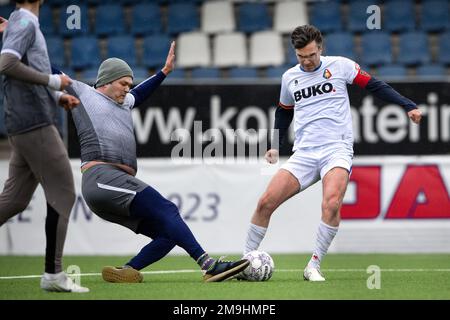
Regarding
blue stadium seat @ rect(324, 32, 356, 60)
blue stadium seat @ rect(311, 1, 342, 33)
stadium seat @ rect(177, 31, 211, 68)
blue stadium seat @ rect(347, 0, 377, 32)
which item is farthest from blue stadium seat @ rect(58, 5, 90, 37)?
blue stadium seat @ rect(347, 0, 377, 32)

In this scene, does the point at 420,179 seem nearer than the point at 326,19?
Yes

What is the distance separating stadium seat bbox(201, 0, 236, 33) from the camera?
1711 cm

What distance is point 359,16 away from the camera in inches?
666

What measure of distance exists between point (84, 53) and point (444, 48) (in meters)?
5.95

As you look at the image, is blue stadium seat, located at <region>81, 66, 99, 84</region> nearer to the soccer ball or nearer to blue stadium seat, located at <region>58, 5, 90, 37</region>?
blue stadium seat, located at <region>58, 5, 90, 37</region>

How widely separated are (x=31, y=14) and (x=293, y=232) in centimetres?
707

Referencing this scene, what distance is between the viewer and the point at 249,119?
13.5 meters

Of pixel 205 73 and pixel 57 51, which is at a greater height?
pixel 57 51

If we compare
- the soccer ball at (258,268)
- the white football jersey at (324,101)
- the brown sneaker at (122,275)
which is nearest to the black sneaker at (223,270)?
the soccer ball at (258,268)

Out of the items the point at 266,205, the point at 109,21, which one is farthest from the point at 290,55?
the point at 266,205

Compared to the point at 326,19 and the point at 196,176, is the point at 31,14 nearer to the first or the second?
the point at 196,176

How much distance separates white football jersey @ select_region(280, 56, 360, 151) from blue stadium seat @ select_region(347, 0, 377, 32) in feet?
27.3

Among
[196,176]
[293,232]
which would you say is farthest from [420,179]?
[196,176]

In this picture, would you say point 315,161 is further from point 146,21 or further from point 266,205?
point 146,21
